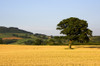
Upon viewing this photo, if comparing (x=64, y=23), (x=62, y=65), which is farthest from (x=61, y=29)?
(x=62, y=65)

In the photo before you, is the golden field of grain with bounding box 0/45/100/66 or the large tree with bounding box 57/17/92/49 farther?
the large tree with bounding box 57/17/92/49

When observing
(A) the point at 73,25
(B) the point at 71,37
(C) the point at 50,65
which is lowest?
(C) the point at 50,65

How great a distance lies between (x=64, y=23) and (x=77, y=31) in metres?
4.35

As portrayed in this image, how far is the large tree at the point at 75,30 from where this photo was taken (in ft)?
148

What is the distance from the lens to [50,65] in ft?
51.8

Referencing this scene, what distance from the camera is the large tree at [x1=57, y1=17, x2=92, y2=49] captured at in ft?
148

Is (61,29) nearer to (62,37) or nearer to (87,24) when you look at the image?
(62,37)

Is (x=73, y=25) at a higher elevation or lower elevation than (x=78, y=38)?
higher

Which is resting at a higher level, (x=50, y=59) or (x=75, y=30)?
(x=75, y=30)

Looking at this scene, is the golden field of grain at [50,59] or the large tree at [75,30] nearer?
the golden field of grain at [50,59]

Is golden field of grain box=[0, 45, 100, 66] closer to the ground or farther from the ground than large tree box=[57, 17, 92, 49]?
closer to the ground

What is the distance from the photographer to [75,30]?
4575cm

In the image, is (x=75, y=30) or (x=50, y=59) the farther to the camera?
(x=75, y=30)

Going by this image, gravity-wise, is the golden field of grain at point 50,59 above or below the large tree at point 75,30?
below
